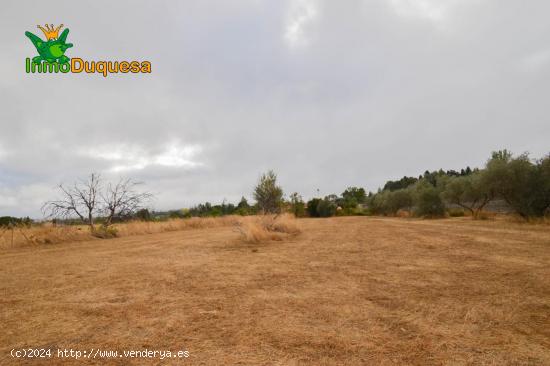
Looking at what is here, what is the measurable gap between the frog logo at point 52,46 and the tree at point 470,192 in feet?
70.8

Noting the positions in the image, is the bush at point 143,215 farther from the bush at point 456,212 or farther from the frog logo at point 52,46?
the bush at point 456,212

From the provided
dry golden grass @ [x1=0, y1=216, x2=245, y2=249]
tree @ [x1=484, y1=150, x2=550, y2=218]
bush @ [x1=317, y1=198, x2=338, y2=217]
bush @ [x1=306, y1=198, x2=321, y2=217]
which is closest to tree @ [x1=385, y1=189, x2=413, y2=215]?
bush @ [x1=317, y1=198, x2=338, y2=217]

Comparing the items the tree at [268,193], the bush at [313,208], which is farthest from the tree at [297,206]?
the tree at [268,193]

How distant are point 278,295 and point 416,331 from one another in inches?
67.3

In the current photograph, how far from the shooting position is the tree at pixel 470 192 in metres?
18.7

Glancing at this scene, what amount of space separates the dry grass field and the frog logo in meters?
7.08

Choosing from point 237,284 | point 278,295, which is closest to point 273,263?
point 237,284

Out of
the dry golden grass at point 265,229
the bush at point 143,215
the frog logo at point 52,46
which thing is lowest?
the dry golden grass at point 265,229

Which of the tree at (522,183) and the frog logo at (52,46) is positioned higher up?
the frog logo at (52,46)

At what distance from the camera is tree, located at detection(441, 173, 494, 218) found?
18703 mm

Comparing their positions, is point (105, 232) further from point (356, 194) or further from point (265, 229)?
point (356, 194)

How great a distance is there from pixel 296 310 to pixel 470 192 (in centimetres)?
2274

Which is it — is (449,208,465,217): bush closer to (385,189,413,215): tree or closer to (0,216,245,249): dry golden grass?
(385,189,413,215): tree

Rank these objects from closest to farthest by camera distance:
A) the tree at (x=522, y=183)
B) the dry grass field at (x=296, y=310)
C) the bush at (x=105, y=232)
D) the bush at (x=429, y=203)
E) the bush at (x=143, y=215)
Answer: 1. the dry grass field at (x=296, y=310)
2. the bush at (x=105, y=232)
3. the tree at (x=522, y=183)
4. the bush at (x=143, y=215)
5. the bush at (x=429, y=203)
